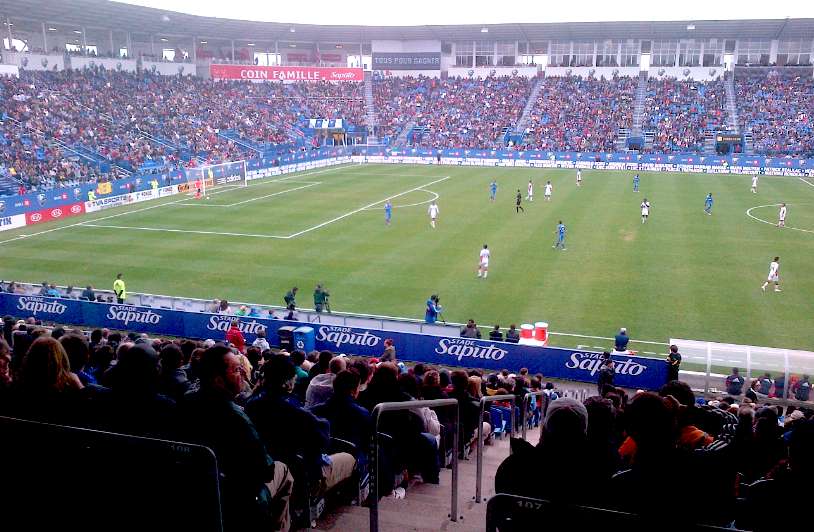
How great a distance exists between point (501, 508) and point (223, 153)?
7044cm

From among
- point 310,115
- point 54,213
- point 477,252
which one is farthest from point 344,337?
point 310,115

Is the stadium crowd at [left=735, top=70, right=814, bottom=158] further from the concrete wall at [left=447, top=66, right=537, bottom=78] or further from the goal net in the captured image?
the goal net

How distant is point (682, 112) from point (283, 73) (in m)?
51.0

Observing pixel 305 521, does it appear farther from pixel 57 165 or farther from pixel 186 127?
pixel 186 127

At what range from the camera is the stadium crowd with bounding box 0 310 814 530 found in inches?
169

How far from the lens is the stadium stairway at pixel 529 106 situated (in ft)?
278

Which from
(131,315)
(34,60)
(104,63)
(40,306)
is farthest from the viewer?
(104,63)

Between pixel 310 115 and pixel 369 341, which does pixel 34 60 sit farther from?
pixel 369 341

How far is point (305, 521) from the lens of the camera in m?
6.18

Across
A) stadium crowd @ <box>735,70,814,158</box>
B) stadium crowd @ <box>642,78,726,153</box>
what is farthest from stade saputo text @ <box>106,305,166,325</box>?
stadium crowd @ <box>735,70,814,158</box>

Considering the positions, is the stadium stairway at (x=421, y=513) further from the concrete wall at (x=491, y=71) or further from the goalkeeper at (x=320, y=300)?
the concrete wall at (x=491, y=71)

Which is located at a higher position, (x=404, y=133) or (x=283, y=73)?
(x=283, y=73)

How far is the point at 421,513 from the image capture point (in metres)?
6.93

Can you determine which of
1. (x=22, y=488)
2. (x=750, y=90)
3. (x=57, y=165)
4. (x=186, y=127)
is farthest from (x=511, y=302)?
(x=750, y=90)
